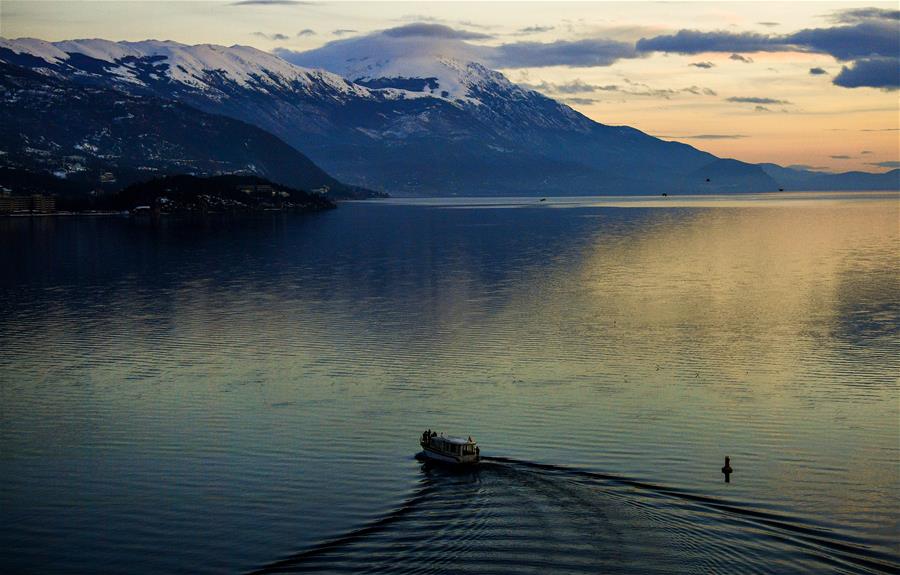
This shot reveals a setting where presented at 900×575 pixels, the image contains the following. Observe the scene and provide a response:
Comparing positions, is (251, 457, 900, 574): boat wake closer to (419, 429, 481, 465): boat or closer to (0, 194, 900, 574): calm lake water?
(0, 194, 900, 574): calm lake water

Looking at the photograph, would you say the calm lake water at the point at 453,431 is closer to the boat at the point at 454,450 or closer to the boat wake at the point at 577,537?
the boat wake at the point at 577,537

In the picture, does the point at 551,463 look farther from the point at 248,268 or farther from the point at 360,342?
the point at 248,268

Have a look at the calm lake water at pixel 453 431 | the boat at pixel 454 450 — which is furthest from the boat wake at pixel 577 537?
the boat at pixel 454 450

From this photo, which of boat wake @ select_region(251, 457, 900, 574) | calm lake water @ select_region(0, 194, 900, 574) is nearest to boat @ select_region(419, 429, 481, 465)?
calm lake water @ select_region(0, 194, 900, 574)

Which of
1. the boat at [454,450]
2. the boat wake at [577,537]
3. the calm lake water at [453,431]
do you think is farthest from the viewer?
the boat at [454,450]

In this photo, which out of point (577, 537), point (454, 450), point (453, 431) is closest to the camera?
point (577, 537)

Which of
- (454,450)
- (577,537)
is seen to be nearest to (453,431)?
(454,450)

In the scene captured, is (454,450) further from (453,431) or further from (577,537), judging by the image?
(577,537)
